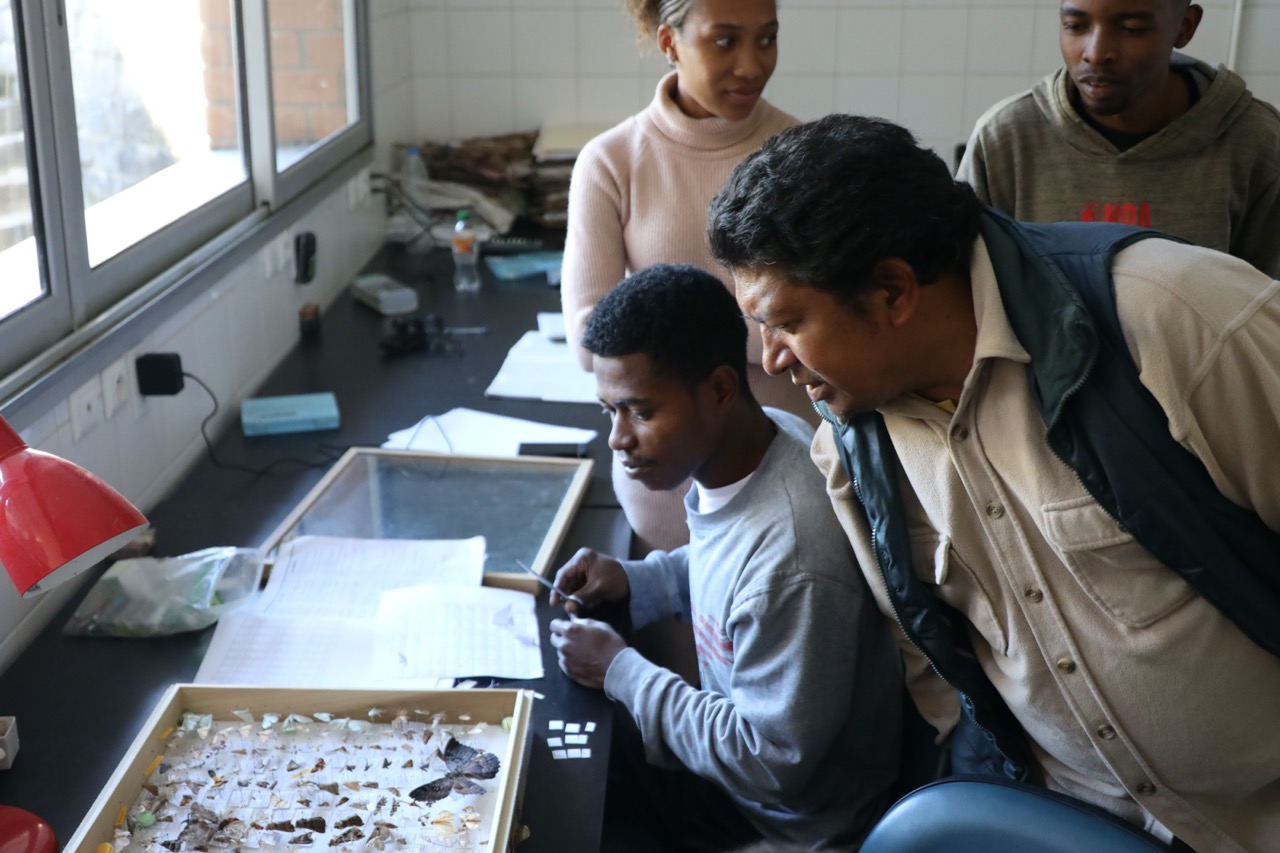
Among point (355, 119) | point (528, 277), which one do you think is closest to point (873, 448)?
point (528, 277)

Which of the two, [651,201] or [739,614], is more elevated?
[651,201]

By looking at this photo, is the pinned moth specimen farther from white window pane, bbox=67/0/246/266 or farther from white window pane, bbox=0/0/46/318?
white window pane, bbox=67/0/246/266

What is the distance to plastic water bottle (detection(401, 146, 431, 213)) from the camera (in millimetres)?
3652

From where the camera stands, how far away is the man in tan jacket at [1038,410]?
3.59ft

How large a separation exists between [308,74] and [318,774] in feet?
7.37

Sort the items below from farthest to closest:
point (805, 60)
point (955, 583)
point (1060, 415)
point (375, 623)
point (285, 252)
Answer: point (805, 60), point (285, 252), point (375, 623), point (955, 583), point (1060, 415)

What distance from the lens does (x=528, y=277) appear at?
10.9 feet

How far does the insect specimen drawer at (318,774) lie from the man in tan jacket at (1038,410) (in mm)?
465

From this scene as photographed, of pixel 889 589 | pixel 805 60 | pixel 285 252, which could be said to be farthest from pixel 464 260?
pixel 889 589

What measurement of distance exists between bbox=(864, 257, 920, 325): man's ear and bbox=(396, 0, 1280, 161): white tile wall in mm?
2667

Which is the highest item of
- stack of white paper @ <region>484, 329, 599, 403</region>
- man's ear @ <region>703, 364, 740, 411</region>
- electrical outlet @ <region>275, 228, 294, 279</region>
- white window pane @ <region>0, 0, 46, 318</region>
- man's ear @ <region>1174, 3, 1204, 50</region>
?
man's ear @ <region>1174, 3, 1204, 50</region>

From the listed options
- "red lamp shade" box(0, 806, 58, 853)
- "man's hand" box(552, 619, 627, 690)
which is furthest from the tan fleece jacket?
"red lamp shade" box(0, 806, 58, 853)

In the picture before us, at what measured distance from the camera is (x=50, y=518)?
3.29ft

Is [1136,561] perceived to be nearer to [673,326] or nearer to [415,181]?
[673,326]
